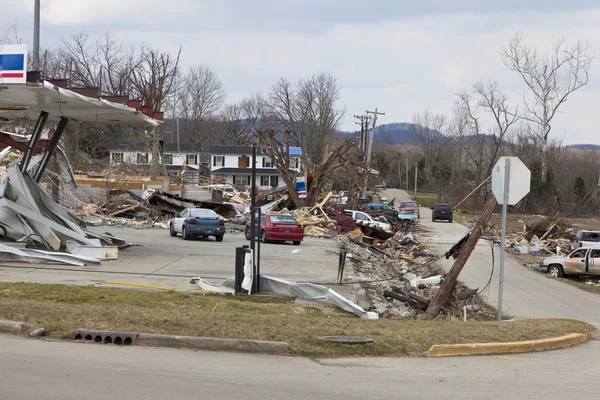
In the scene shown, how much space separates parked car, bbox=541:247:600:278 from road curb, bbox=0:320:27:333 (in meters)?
24.7

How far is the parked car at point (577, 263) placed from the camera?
29.0m

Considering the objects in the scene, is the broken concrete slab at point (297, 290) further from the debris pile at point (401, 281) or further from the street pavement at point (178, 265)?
the debris pile at point (401, 281)

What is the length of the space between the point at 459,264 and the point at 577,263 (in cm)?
1662

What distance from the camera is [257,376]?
802cm

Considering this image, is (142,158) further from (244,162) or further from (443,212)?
(443,212)

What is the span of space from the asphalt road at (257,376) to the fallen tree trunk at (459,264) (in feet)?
16.5

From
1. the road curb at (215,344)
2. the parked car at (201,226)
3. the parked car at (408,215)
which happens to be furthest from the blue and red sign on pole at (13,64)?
the parked car at (408,215)

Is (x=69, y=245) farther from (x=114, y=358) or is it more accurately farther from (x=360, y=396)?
(x=360, y=396)

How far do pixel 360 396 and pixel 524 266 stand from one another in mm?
29354

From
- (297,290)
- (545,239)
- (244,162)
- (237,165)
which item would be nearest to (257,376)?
(297,290)

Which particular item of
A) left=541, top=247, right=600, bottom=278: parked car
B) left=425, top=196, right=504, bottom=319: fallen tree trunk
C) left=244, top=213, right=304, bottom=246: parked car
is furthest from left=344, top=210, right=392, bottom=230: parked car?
left=425, top=196, right=504, bottom=319: fallen tree trunk

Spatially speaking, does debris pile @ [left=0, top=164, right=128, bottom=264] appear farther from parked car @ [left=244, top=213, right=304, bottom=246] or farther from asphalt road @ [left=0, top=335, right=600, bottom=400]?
asphalt road @ [left=0, top=335, right=600, bottom=400]

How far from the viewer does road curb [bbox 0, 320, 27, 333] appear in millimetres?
9875

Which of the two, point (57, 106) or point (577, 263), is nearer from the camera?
point (57, 106)
